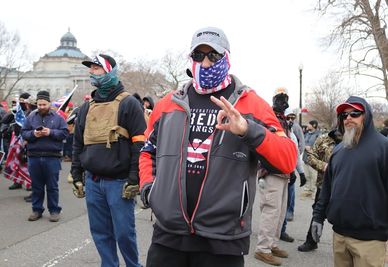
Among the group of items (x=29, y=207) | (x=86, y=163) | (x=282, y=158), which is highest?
(x=282, y=158)

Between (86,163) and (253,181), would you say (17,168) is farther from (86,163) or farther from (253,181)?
(253,181)

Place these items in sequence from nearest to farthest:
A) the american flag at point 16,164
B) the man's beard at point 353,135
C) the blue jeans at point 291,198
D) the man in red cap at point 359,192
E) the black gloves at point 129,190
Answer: the man in red cap at point 359,192
the man's beard at point 353,135
the black gloves at point 129,190
the blue jeans at point 291,198
the american flag at point 16,164

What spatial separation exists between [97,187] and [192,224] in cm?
193

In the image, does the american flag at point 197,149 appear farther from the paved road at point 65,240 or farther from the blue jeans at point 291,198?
the blue jeans at point 291,198

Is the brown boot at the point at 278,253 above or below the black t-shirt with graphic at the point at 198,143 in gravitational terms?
below

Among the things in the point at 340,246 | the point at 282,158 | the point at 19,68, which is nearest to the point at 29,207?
the point at 340,246

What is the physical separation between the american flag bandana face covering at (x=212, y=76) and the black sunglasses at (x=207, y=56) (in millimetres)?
22

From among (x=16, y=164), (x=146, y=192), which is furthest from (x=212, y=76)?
(x=16, y=164)

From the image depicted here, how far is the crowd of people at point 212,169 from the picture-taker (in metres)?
2.28

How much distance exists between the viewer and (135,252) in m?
4.03

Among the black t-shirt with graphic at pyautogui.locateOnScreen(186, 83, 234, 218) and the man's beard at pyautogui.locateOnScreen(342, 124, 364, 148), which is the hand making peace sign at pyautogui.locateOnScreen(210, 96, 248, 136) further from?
the man's beard at pyautogui.locateOnScreen(342, 124, 364, 148)

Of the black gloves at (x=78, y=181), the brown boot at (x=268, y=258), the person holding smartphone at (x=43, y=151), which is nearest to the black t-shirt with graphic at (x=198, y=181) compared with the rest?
the black gloves at (x=78, y=181)

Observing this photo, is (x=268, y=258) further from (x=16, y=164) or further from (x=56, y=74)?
(x=56, y=74)

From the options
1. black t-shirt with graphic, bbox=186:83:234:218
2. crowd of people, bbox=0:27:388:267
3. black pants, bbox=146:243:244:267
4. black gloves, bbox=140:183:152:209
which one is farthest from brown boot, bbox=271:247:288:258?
black t-shirt with graphic, bbox=186:83:234:218
